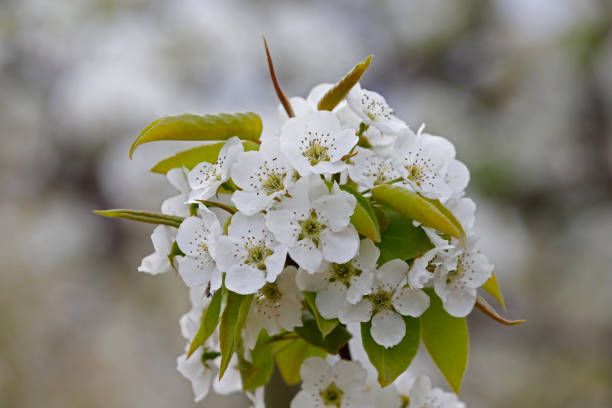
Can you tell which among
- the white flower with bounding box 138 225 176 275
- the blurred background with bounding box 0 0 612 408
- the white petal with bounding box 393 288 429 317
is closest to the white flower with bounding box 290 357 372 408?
the white petal with bounding box 393 288 429 317

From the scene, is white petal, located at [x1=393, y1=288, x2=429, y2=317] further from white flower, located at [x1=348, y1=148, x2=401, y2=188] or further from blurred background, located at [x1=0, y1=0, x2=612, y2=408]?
blurred background, located at [x1=0, y1=0, x2=612, y2=408]

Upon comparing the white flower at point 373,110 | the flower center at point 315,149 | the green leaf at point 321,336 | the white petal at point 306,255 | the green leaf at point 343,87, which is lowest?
the green leaf at point 321,336

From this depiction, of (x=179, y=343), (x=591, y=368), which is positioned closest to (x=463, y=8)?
(x=591, y=368)

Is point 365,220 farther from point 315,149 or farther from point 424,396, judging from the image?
point 424,396

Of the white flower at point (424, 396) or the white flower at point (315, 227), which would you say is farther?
the white flower at point (424, 396)

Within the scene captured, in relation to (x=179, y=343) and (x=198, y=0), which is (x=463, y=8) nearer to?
(x=198, y=0)

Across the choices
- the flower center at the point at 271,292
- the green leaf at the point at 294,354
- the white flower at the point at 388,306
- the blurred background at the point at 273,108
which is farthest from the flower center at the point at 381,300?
the blurred background at the point at 273,108

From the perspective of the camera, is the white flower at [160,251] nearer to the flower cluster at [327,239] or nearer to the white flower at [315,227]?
the flower cluster at [327,239]
